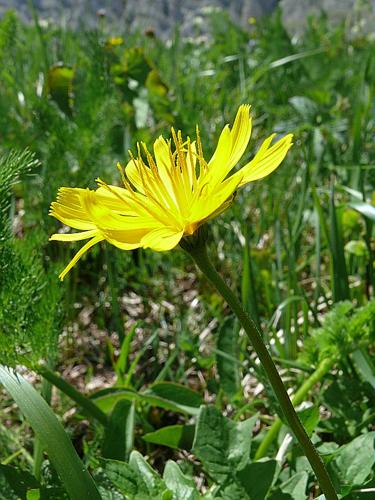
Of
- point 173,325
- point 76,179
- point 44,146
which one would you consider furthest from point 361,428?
point 44,146

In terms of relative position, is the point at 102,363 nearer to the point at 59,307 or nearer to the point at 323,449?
the point at 59,307

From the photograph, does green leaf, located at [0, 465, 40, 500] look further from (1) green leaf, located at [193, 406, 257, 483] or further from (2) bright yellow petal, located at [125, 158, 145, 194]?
(2) bright yellow petal, located at [125, 158, 145, 194]

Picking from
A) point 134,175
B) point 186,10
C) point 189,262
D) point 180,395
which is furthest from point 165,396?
point 186,10

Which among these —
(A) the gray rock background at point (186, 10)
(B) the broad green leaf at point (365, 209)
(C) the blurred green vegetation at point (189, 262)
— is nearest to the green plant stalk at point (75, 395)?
(C) the blurred green vegetation at point (189, 262)

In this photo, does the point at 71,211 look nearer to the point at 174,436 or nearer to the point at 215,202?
the point at 215,202

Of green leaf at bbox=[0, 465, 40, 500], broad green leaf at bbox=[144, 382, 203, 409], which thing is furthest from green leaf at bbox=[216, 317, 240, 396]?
green leaf at bbox=[0, 465, 40, 500]

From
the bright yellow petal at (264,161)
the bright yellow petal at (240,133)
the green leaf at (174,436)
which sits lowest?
the green leaf at (174,436)

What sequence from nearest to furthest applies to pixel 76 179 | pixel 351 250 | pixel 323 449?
pixel 323 449, pixel 351 250, pixel 76 179

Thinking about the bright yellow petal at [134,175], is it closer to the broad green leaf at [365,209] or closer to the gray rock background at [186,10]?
the broad green leaf at [365,209]
